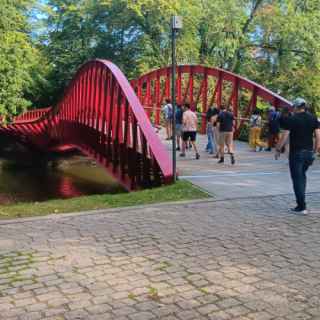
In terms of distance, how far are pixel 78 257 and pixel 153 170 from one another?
585 cm

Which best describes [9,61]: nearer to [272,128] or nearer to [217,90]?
[217,90]

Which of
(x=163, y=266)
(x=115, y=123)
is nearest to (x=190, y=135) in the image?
(x=115, y=123)

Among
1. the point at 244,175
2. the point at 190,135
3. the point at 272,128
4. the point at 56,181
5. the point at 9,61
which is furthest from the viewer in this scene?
the point at 56,181

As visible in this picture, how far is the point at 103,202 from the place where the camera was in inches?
329

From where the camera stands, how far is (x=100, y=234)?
6145 mm

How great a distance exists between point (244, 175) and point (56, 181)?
14.4 metres

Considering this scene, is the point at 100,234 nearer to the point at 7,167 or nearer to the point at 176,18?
the point at 176,18

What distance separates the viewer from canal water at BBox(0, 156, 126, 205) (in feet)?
63.4

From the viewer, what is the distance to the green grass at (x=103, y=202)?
7.68 meters

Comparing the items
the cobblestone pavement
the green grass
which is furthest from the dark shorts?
the cobblestone pavement

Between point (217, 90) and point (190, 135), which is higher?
point (217, 90)

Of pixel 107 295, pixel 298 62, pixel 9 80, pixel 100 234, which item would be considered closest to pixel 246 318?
pixel 107 295

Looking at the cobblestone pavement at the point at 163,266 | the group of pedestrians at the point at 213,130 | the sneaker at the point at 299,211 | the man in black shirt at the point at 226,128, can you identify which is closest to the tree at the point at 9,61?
the group of pedestrians at the point at 213,130

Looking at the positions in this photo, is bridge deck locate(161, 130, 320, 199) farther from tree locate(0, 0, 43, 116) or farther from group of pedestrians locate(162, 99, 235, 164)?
tree locate(0, 0, 43, 116)
